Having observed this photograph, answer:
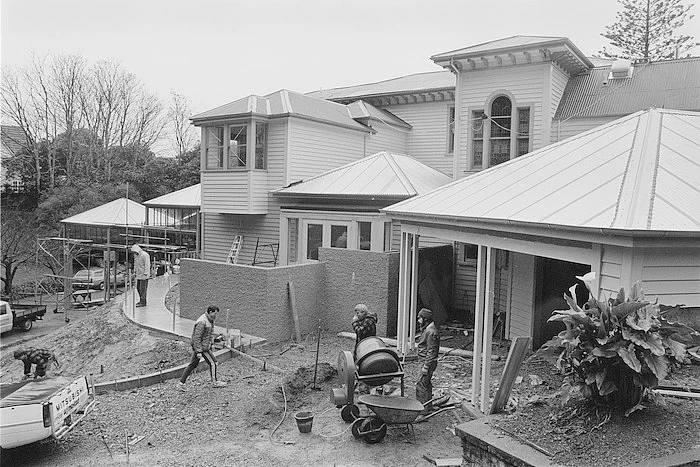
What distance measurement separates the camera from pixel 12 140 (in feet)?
140

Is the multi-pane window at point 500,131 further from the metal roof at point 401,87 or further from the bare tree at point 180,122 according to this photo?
the bare tree at point 180,122

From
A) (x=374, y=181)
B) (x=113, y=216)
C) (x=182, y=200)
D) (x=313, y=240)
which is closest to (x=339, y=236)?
(x=313, y=240)

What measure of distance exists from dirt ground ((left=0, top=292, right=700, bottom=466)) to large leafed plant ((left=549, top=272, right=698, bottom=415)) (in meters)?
0.33

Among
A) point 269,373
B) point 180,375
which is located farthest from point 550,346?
point 180,375

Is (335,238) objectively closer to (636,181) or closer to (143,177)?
(636,181)

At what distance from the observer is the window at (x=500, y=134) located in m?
15.8

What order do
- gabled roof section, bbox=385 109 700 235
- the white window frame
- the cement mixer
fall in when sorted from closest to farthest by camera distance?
gabled roof section, bbox=385 109 700 235
the cement mixer
the white window frame

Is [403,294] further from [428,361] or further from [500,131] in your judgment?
[500,131]

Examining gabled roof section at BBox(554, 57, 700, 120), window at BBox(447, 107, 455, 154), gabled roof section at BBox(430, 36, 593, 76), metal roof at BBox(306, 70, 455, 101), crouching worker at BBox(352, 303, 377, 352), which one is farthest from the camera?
metal roof at BBox(306, 70, 455, 101)

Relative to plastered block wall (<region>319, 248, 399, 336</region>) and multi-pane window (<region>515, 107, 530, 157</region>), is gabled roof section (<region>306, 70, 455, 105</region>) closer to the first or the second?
multi-pane window (<region>515, 107, 530, 157</region>)

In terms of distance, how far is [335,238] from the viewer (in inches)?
691

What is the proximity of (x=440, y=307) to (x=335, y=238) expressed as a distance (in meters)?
4.26

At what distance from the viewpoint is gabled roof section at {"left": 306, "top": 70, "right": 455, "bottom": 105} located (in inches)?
874

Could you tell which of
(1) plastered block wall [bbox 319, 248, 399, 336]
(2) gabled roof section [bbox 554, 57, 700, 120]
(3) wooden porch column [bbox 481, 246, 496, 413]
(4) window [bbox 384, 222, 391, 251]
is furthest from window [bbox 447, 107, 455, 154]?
(3) wooden porch column [bbox 481, 246, 496, 413]
